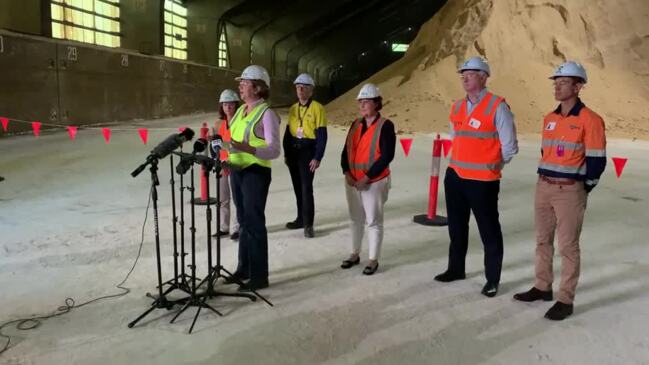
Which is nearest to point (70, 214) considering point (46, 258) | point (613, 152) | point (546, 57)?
point (46, 258)

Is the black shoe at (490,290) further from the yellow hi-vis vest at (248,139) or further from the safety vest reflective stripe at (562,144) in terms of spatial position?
the yellow hi-vis vest at (248,139)

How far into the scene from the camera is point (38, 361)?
2.86 meters

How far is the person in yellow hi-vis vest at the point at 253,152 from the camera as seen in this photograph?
3.70 meters

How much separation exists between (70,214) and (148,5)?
1560cm

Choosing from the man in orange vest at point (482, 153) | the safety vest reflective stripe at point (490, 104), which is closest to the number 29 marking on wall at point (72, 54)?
the man in orange vest at point (482, 153)

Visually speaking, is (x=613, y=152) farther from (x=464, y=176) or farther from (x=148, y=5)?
(x=148, y=5)

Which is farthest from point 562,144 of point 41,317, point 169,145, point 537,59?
point 537,59

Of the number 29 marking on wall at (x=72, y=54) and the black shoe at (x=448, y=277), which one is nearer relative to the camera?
the black shoe at (x=448, y=277)

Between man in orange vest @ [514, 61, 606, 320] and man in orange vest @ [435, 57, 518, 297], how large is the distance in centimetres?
28

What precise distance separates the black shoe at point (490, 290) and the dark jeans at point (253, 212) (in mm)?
1639

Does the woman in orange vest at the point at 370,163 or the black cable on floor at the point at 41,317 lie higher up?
the woman in orange vest at the point at 370,163

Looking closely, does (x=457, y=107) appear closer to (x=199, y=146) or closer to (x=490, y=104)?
(x=490, y=104)

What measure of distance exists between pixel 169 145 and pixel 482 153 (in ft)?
7.05

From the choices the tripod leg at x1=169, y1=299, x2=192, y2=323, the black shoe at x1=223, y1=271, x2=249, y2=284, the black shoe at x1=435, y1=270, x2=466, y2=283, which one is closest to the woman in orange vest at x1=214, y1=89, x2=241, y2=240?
the black shoe at x1=223, y1=271, x2=249, y2=284
